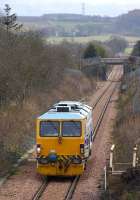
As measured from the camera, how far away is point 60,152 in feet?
65.4

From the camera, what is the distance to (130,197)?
1561 cm

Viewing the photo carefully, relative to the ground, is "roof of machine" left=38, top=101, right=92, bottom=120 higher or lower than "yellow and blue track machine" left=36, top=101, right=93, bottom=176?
higher

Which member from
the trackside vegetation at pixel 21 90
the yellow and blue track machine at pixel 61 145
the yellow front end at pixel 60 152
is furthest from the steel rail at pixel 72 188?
the trackside vegetation at pixel 21 90

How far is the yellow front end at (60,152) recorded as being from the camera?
19891 mm

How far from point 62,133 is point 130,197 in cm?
509

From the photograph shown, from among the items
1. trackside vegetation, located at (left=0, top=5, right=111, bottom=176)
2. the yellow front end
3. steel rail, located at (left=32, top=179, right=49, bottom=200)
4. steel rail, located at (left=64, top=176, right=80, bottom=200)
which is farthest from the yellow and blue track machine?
trackside vegetation, located at (left=0, top=5, right=111, bottom=176)

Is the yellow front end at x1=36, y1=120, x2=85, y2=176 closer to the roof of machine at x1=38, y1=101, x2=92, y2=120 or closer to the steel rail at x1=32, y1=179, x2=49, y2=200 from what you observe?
the steel rail at x1=32, y1=179, x2=49, y2=200

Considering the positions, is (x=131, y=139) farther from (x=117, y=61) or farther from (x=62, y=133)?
(x=117, y=61)

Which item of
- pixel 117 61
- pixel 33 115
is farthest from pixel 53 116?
pixel 117 61

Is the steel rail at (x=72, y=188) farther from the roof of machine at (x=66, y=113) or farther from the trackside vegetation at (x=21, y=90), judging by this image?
the trackside vegetation at (x=21, y=90)

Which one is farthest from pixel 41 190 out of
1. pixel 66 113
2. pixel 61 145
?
pixel 66 113

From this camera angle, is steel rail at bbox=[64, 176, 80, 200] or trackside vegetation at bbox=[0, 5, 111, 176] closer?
steel rail at bbox=[64, 176, 80, 200]

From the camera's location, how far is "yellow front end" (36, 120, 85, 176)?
65.3 feet

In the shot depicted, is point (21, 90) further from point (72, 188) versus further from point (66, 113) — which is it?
point (72, 188)
